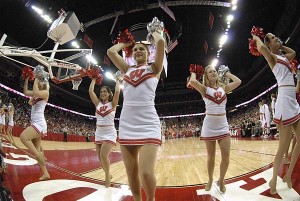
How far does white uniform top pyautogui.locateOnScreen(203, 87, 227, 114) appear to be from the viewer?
3.34 meters

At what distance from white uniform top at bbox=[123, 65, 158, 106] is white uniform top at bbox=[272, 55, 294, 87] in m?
1.67

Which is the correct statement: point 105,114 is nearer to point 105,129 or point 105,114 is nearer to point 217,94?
point 105,129

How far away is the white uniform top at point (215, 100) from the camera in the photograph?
3.34 metres

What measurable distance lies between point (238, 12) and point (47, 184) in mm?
13937

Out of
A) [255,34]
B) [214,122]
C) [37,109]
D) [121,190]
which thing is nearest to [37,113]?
[37,109]

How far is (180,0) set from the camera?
1296cm

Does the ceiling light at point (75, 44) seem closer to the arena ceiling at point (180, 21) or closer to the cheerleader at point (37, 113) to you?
the arena ceiling at point (180, 21)

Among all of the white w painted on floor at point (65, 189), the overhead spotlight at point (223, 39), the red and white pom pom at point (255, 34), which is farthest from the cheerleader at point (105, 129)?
the overhead spotlight at point (223, 39)

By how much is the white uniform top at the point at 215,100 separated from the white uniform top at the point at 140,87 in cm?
129

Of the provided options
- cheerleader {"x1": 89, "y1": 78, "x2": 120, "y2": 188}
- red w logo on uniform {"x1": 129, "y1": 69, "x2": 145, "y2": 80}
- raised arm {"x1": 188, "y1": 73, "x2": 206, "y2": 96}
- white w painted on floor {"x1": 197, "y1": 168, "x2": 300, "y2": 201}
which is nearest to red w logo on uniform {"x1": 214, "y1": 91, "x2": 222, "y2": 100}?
raised arm {"x1": 188, "y1": 73, "x2": 206, "y2": 96}

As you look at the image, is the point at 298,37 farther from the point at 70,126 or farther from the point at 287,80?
the point at 70,126

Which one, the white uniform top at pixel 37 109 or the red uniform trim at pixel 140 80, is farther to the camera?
the white uniform top at pixel 37 109

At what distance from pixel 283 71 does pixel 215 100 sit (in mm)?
895

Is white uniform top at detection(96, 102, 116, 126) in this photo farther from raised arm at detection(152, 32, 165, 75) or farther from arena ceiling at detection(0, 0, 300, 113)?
arena ceiling at detection(0, 0, 300, 113)
